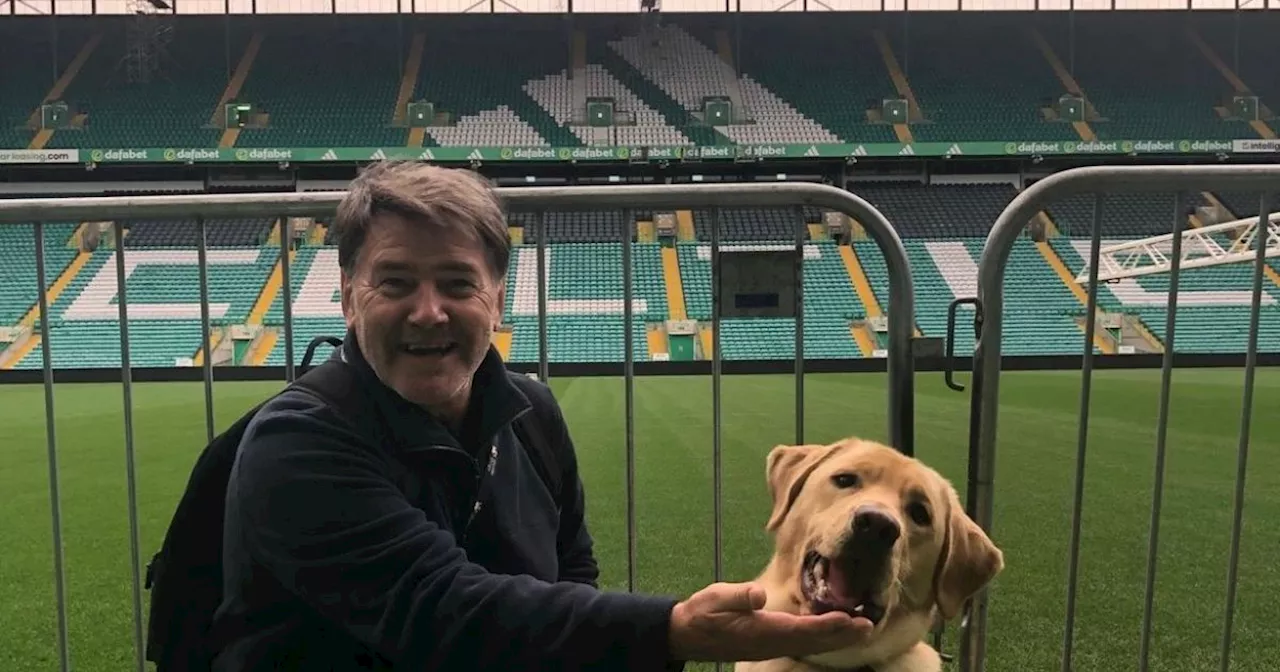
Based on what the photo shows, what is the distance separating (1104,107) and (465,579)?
3131 centimetres

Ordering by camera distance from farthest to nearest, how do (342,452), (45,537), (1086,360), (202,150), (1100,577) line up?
(202,150)
(45,537)
(1100,577)
(1086,360)
(342,452)

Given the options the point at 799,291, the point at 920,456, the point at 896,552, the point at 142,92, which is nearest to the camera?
the point at 896,552

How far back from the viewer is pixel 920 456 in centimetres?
786

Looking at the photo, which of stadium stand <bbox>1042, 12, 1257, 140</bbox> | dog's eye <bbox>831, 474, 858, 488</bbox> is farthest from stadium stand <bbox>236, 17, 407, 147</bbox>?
dog's eye <bbox>831, 474, 858, 488</bbox>

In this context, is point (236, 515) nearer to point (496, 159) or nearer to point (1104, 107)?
point (496, 159)

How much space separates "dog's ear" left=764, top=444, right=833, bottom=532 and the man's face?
2.74ft

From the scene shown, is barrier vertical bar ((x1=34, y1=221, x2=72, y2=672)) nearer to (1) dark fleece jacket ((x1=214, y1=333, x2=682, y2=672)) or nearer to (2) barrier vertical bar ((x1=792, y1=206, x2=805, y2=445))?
(1) dark fleece jacket ((x1=214, y1=333, x2=682, y2=672))

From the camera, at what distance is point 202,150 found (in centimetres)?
2405

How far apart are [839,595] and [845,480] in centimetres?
32

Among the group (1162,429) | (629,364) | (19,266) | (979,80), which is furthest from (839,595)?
(979,80)

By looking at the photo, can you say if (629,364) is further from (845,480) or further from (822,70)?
(822,70)

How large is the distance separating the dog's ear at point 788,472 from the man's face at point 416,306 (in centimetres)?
84

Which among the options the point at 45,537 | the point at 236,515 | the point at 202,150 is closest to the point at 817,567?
the point at 236,515

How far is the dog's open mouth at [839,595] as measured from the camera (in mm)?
1616
